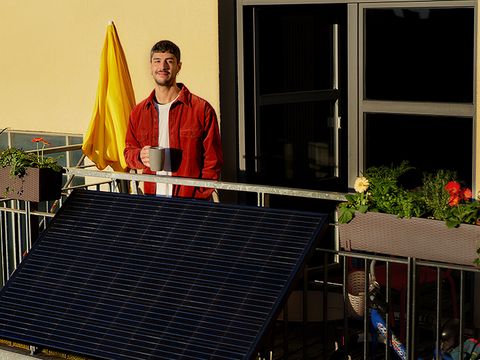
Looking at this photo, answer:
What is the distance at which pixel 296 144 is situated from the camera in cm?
1109

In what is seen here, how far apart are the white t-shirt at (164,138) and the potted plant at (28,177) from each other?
113 centimetres

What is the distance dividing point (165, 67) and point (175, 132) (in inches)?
20.9

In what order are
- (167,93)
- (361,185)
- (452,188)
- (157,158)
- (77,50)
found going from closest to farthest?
(452,188) < (361,185) < (157,158) < (167,93) < (77,50)

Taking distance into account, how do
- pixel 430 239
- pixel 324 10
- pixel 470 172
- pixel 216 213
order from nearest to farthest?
pixel 430 239
pixel 216 213
pixel 470 172
pixel 324 10

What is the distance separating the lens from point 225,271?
7113mm

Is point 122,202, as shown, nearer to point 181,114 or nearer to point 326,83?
point 181,114

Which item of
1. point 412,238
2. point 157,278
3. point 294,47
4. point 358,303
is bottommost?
point 358,303

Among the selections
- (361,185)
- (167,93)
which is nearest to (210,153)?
(167,93)

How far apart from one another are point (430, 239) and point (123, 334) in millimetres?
1851

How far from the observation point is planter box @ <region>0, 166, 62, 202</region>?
838 cm

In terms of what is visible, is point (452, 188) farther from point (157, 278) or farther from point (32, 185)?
point (32, 185)

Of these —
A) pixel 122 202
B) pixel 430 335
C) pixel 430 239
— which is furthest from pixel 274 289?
pixel 430 335

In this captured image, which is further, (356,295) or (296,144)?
(296,144)

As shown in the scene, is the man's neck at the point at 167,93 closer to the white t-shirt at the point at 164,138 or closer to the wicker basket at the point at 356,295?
the white t-shirt at the point at 164,138
